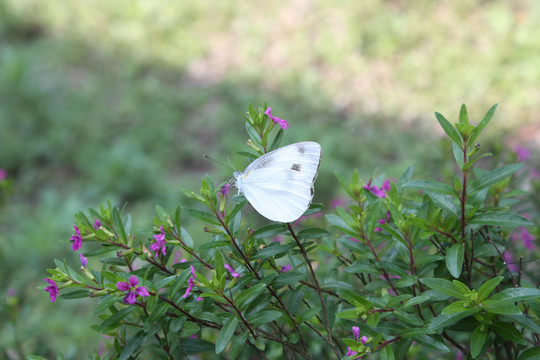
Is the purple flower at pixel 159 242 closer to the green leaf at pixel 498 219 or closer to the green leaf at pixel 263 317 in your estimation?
the green leaf at pixel 263 317

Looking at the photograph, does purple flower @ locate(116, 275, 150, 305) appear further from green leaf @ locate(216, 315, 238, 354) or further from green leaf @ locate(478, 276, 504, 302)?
green leaf @ locate(478, 276, 504, 302)

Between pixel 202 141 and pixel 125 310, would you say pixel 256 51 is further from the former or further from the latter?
pixel 125 310

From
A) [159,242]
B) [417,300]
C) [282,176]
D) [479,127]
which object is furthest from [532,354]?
[159,242]

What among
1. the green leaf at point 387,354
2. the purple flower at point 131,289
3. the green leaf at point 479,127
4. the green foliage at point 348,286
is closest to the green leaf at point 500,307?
the green foliage at point 348,286

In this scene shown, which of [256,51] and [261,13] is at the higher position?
[261,13]

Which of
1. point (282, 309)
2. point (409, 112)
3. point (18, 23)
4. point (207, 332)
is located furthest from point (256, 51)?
point (282, 309)

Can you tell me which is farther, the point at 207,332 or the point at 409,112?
the point at 409,112

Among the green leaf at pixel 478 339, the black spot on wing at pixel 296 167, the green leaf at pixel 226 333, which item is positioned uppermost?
the black spot on wing at pixel 296 167
